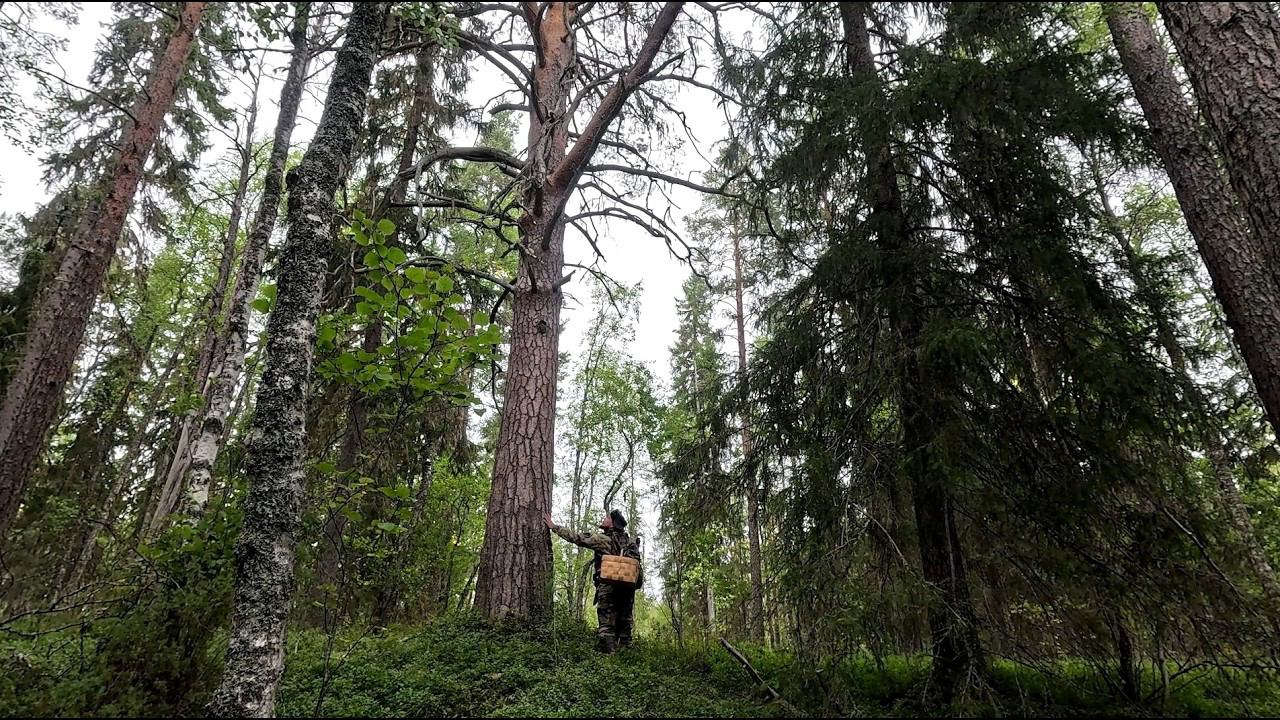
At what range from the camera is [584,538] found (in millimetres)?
5746

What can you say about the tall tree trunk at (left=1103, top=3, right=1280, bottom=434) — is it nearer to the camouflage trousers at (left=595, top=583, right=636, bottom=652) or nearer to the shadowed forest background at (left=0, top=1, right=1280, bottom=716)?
the shadowed forest background at (left=0, top=1, right=1280, bottom=716)

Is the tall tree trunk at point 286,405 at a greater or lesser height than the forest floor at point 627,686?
greater

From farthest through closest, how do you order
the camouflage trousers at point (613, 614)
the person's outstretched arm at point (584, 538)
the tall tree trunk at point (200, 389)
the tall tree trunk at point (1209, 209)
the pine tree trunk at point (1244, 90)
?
the tall tree trunk at point (200, 389)
the person's outstretched arm at point (584, 538)
the camouflage trousers at point (613, 614)
the tall tree trunk at point (1209, 209)
the pine tree trunk at point (1244, 90)

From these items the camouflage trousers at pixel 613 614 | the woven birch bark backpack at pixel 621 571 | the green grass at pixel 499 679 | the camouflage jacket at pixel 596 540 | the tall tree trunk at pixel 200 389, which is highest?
the tall tree trunk at pixel 200 389

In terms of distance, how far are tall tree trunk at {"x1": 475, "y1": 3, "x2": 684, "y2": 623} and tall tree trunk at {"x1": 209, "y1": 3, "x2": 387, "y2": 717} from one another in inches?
88.7

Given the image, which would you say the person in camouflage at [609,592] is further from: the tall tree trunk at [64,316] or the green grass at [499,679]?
the tall tree trunk at [64,316]

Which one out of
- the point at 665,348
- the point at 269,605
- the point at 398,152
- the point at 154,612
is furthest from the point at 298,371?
the point at 665,348

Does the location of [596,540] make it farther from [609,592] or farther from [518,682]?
[518,682]

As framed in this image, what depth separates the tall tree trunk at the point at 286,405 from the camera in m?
2.54

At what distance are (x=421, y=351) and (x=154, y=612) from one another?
2.07 meters

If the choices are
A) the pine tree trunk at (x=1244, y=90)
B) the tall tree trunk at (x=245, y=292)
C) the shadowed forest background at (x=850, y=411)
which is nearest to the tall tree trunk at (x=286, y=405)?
the shadowed forest background at (x=850, y=411)

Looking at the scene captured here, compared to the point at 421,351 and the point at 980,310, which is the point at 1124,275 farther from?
the point at 421,351

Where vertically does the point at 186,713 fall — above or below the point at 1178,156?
below

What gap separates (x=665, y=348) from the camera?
20031 mm
